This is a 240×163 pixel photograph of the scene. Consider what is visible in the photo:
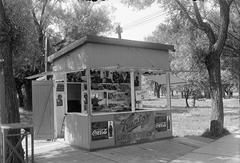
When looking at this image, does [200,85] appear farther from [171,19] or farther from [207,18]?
[171,19]

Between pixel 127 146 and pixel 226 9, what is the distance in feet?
22.4

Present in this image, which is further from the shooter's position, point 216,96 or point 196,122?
point 196,122

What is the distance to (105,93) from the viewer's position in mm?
12000

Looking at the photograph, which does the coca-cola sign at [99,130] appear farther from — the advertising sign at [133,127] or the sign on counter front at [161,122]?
the sign on counter front at [161,122]

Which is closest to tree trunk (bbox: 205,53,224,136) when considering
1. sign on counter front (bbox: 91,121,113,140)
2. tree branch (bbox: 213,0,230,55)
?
tree branch (bbox: 213,0,230,55)

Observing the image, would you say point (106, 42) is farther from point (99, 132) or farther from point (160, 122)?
point (160, 122)

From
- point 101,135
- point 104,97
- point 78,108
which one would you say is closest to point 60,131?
point 78,108

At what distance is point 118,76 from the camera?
1235cm

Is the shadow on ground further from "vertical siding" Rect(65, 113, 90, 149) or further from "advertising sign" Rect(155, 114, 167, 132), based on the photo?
"advertising sign" Rect(155, 114, 167, 132)

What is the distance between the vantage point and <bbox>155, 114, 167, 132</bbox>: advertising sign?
37.2ft

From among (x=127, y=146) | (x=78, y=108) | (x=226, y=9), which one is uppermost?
(x=226, y=9)

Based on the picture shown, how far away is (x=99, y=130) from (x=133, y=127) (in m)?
1.48

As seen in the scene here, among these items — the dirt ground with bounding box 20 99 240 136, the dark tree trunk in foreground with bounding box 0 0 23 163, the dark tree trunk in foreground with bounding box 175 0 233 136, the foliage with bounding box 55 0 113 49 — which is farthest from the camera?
the foliage with bounding box 55 0 113 49

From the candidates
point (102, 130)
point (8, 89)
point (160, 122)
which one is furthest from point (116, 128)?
point (8, 89)
